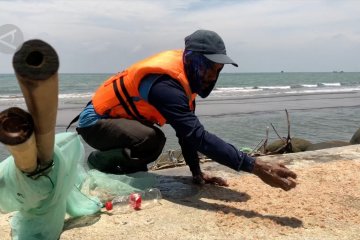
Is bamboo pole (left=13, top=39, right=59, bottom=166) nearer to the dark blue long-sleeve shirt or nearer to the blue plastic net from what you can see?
the blue plastic net

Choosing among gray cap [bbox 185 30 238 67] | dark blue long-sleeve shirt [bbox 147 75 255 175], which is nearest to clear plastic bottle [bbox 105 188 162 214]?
dark blue long-sleeve shirt [bbox 147 75 255 175]

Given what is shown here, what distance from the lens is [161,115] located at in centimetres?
353

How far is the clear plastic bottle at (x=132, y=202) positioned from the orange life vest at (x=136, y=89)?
645 millimetres

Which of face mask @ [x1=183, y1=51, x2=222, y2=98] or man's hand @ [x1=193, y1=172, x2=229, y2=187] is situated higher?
face mask @ [x1=183, y1=51, x2=222, y2=98]

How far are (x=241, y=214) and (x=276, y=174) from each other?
410 mm

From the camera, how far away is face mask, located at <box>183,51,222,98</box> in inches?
129

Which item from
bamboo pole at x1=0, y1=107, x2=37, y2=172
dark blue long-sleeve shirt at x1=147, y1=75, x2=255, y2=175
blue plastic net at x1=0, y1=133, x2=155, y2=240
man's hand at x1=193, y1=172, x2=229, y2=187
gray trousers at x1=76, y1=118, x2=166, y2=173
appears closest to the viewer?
bamboo pole at x1=0, y1=107, x2=37, y2=172

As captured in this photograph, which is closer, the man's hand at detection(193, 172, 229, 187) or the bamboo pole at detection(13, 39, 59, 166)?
the bamboo pole at detection(13, 39, 59, 166)

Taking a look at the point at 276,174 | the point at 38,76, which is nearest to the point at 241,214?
the point at 276,174

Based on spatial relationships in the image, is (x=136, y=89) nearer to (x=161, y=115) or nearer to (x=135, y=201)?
(x=161, y=115)

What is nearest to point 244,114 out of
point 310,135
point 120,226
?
point 310,135

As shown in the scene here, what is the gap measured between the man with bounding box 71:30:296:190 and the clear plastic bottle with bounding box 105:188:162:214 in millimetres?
419

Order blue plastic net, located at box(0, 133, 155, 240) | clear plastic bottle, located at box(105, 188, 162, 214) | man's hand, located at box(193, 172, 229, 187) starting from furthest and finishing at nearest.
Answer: man's hand, located at box(193, 172, 229, 187)
clear plastic bottle, located at box(105, 188, 162, 214)
blue plastic net, located at box(0, 133, 155, 240)

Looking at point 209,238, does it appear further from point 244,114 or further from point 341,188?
point 244,114
